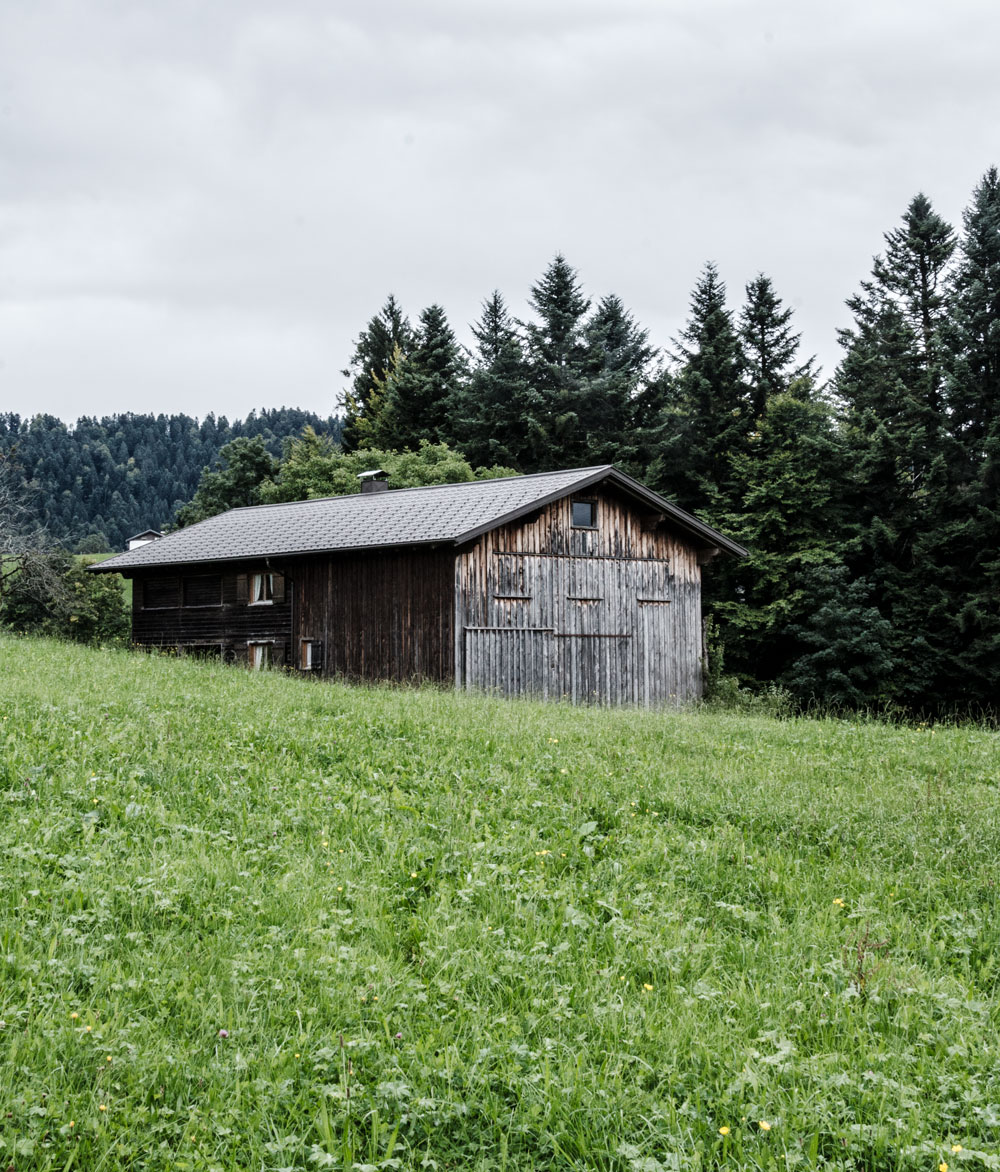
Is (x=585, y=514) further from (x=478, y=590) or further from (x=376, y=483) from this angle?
(x=376, y=483)

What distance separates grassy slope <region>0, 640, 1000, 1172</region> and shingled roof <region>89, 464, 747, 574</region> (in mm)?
12515

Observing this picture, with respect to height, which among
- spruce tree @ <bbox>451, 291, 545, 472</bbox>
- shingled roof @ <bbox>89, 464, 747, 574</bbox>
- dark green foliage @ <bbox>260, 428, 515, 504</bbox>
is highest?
spruce tree @ <bbox>451, 291, 545, 472</bbox>

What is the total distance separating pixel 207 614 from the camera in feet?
92.4

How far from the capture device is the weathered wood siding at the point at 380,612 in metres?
22.6

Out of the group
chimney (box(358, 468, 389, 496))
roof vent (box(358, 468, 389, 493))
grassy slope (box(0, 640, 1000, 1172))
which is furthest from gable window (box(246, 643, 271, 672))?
grassy slope (box(0, 640, 1000, 1172))

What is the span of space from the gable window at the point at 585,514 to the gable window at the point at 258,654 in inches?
341

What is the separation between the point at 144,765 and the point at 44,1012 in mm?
4645

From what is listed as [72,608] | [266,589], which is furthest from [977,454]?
[72,608]

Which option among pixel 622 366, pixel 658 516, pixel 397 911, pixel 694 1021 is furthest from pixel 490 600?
pixel 622 366

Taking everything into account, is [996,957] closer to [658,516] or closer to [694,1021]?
[694,1021]

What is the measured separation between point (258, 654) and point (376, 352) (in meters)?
39.8

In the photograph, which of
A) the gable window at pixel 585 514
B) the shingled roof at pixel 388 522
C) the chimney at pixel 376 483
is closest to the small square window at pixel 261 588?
the shingled roof at pixel 388 522

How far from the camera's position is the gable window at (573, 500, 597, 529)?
2464 centimetres

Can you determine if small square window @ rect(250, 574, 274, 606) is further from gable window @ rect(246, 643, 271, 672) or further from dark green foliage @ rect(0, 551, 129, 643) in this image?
dark green foliage @ rect(0, 551, 129, 643)
